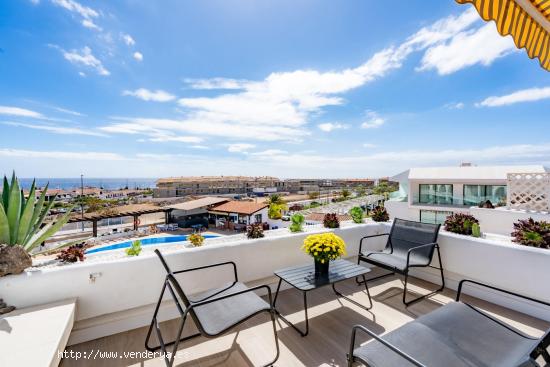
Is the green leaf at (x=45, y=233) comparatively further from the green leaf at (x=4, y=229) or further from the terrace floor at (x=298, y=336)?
the terrace floor at (x=298, y=336)

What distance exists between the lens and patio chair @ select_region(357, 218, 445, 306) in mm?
2806

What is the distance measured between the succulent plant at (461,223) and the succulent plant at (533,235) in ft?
1.41

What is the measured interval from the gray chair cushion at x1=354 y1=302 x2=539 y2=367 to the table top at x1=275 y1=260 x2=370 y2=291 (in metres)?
0.80

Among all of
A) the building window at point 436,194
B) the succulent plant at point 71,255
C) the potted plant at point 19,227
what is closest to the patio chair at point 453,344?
the succulent plant at point 71,255

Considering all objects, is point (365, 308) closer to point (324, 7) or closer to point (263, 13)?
point (324, 7)

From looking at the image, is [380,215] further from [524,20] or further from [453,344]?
[524,20]

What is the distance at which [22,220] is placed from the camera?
7.25ft

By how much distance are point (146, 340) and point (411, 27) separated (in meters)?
6.05

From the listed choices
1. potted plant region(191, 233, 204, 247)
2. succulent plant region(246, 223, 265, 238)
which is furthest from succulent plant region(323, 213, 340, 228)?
potted plant region(191, 233, 204, 247)

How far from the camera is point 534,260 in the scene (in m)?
2.43

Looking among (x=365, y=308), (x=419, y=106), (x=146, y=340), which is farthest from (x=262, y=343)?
(x=419, y=106)

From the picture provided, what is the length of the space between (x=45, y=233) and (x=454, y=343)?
3.62 metres

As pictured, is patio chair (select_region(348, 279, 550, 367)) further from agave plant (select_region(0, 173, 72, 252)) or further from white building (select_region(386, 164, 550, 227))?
white building (select_region(386, 164, 550, 227))

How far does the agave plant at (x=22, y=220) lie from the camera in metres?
2.11
